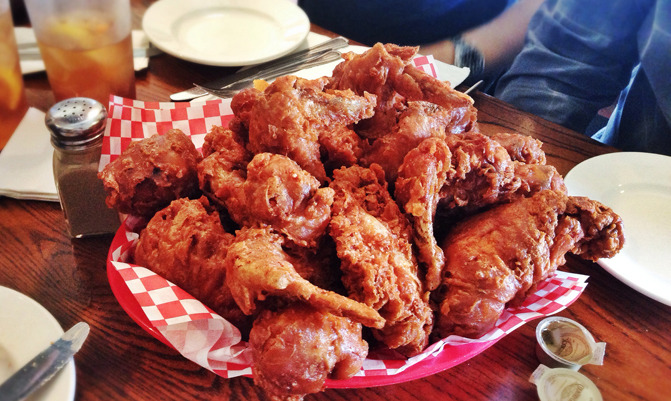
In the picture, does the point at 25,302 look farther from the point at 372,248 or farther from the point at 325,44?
the point at 325,44

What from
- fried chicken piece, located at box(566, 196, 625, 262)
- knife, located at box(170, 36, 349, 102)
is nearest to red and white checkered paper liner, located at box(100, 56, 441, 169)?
knife, located at box(170, 36, 349, 102)

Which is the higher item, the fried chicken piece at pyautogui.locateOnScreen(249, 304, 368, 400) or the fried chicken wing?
the fried chicken wing

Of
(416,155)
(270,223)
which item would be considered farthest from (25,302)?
(416,155)

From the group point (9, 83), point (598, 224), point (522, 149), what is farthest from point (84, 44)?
point (598, 224)

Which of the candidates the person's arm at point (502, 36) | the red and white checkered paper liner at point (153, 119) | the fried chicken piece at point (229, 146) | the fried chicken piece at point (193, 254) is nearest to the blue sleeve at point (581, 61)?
the person's arm at point (502, 36)

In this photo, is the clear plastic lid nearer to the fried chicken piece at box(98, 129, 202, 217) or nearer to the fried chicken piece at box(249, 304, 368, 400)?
the fried chicken piece at box(249, 304, 368, 400)

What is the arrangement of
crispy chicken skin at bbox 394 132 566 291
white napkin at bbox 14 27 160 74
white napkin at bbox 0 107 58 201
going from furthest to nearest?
white napkin at bbox 14 27 160 74, white napkin at bbox 0 107 58 201, crispy chicken skin at bbox 394 132 566 291

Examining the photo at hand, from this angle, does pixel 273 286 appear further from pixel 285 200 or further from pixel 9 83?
pixel 9 83
